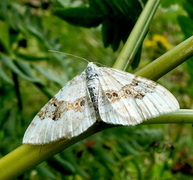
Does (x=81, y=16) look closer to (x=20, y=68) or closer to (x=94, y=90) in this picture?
(x=94, y=90)

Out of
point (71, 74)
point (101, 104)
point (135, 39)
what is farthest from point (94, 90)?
point (71, 74)

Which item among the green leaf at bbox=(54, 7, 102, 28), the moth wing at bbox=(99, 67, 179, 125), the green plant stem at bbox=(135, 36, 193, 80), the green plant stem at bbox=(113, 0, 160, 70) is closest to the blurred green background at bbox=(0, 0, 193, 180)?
the green leaf at bbox=(54, 7, 102, 28)

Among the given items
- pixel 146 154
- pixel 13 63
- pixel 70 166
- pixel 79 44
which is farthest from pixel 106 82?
pixel 79 44

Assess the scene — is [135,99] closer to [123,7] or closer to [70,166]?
[123,7]

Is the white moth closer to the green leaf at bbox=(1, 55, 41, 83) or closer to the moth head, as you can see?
the moth head

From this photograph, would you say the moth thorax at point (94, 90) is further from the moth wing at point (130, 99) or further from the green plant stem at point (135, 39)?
the green plant stem at point (135, 39)
